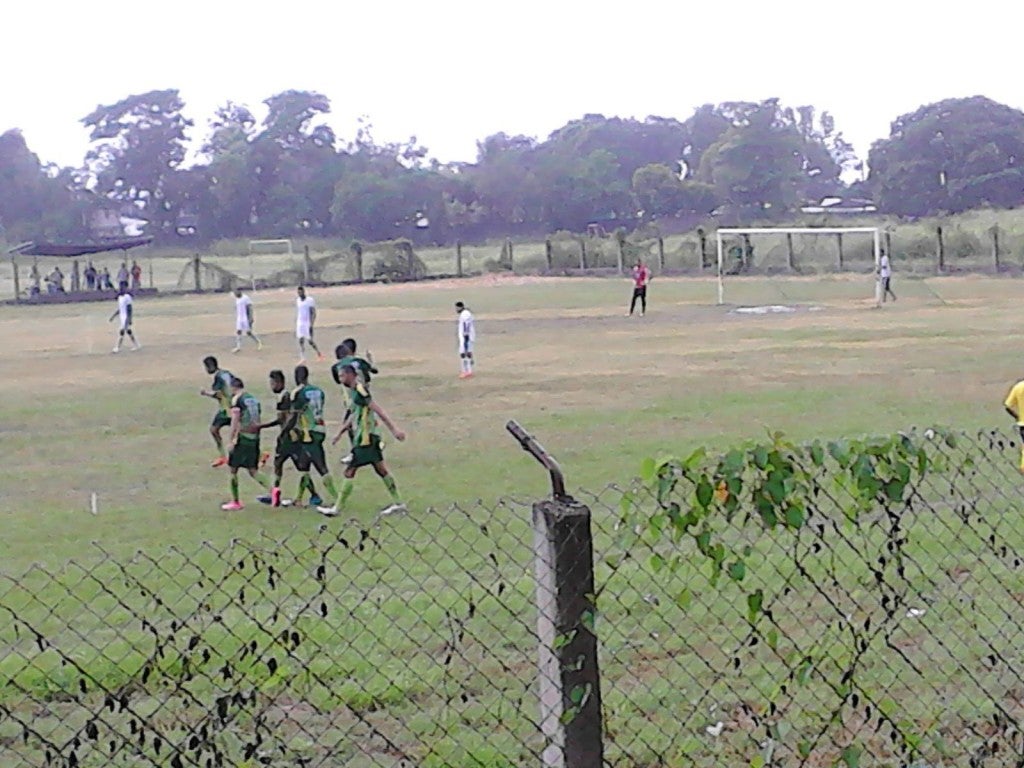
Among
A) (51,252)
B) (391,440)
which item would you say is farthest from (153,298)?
(391,440)

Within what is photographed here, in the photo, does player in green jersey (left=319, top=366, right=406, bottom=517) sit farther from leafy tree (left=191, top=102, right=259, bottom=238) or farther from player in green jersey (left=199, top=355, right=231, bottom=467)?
leafy tree (left=191, top=102, right=259, bottom=238)

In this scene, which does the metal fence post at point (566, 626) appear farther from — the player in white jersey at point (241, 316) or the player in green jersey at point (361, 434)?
the player in white jersey at point (241, 316)

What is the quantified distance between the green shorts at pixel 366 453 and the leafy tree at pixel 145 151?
88254 millimetres

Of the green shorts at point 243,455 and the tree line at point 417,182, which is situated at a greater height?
the tree line at point 417,182

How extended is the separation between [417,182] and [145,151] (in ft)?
62.6

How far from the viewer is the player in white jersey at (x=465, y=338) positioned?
77.3 ft

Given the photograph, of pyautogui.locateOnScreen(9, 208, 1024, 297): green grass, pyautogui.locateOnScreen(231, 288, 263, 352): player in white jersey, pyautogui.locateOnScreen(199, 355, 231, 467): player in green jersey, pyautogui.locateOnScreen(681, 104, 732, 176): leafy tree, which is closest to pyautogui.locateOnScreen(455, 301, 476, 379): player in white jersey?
pyautogui.locateOnScreen(231, 288, 263, 352): player in white jersey

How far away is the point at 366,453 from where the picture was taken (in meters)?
12.8

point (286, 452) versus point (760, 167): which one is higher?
point (760, 167)

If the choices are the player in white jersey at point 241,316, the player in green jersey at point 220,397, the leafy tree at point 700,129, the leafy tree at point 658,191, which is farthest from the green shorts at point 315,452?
the leafy tree at point 700,129

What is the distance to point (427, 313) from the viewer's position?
43344mm

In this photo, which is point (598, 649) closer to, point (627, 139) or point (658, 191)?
point (658, 191)

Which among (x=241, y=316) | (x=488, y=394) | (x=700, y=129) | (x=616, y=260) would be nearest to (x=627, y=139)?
(x=700, y=129)

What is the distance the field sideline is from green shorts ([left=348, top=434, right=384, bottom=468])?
1.81ft
